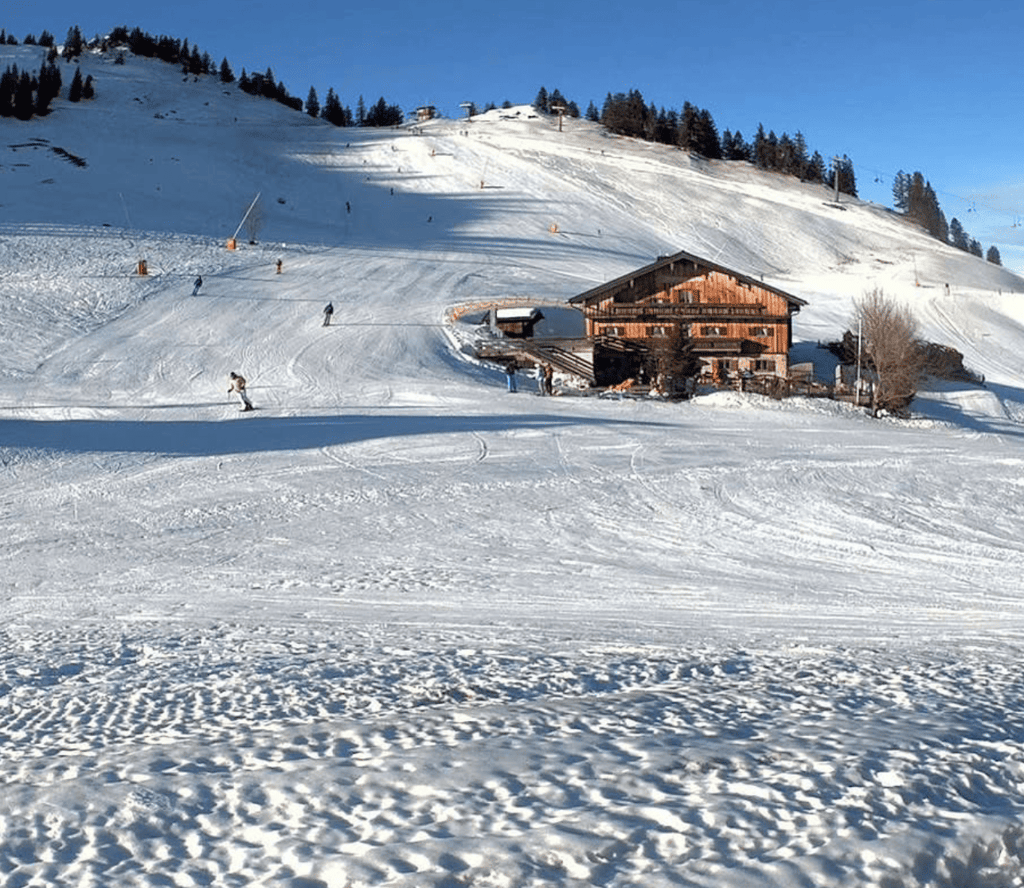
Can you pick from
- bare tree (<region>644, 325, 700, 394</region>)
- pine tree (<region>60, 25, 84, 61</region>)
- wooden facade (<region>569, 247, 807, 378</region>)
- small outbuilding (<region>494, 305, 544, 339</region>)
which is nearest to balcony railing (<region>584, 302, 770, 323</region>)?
wooden facade (<region>569, 247, 807, 378</region>)

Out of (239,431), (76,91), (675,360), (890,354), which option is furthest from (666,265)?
(76,91)

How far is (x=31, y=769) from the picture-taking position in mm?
5320

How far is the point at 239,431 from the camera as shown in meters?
26.3

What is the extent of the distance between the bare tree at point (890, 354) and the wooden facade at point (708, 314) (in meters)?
4.35

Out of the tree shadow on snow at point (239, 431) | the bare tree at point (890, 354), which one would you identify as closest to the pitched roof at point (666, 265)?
the bare tree at point (890, 354)

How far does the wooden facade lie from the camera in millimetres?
46688

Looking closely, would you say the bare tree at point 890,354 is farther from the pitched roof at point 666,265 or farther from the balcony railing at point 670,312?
the balcony railing at point 670,312

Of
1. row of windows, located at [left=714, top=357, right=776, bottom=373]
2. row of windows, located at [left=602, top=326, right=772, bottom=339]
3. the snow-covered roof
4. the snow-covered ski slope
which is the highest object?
the snow-covered roof

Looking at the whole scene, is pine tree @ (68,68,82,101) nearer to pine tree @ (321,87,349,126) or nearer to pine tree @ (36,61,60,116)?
pine tree @ (36,61,60,116)

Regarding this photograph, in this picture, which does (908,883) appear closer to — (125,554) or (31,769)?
(31,769)

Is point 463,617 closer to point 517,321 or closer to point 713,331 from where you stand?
point 517,321

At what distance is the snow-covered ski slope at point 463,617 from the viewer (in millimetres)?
4215

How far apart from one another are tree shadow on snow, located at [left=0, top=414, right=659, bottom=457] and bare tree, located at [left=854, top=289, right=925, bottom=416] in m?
11.9

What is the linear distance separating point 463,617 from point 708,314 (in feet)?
126
